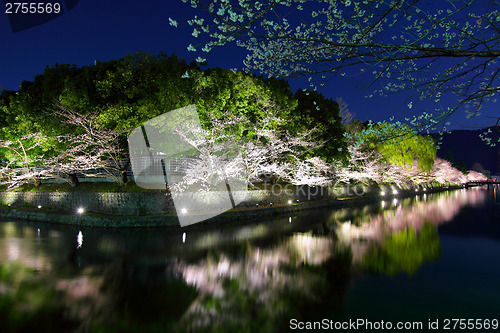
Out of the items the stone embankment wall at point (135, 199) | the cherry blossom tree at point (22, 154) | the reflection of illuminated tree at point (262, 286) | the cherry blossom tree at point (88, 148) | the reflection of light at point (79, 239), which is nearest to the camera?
the reflection of illuminated tree at point (262, 286)

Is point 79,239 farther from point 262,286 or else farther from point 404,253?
point 404,253

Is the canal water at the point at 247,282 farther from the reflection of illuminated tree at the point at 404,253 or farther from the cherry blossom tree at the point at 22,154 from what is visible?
the cherry blossom tree at the point at 22,154

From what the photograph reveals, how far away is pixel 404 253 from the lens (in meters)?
10.1

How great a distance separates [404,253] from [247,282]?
233 inches

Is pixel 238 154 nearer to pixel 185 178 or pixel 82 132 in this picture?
pixel 185 178

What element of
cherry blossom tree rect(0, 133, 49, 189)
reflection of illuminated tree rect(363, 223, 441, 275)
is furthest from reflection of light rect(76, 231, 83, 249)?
cherry blossom tree rect(0, 133, 49, 189)

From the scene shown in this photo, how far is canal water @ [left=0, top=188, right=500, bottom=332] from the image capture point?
202 inches

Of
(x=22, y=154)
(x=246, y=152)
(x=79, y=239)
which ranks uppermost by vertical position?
(x=22, y=154)

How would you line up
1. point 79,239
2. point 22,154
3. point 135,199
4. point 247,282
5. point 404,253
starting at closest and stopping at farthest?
point 247,282
point 404,253
point 79,239
point 135,199
point 22,154

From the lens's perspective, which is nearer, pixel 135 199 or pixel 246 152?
pixel 135 199

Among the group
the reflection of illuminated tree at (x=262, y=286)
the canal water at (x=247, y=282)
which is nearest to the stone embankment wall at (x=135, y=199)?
the canal water at (x=247, y=282)

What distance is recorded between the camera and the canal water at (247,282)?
5.12m

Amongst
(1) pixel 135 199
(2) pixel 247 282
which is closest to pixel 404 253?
(2) pixel 247 282

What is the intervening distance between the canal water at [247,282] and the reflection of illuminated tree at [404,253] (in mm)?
40
